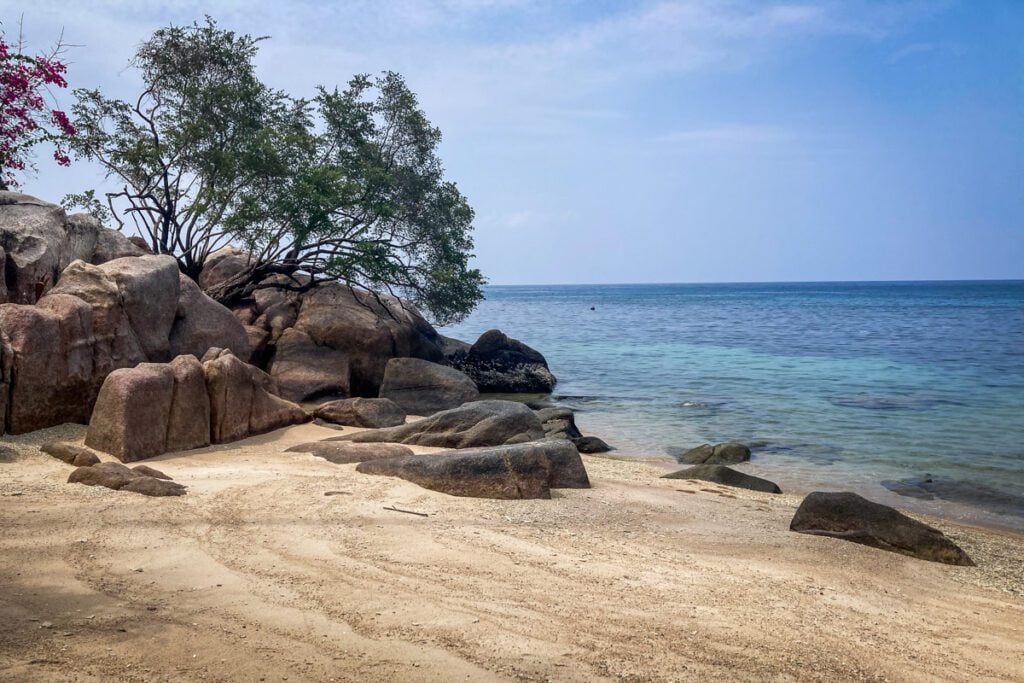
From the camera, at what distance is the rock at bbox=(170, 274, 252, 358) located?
13859 millimetres

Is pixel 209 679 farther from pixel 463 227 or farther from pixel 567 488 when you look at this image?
pixel 463 227

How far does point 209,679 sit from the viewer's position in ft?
12.6

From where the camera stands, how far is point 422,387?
693 inches

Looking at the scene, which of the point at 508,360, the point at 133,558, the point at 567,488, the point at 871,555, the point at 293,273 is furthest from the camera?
the point at 508,360

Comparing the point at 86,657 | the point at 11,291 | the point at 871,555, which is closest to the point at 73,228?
the point at 11,291

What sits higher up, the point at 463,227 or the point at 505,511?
the point at 463,227

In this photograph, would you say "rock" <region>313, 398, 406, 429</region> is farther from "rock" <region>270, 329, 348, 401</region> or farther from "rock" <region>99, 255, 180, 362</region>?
"rock" <region>270, 329, 348, 401</region>

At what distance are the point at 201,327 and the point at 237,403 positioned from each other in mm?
3707

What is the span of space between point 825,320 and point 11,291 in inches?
2249

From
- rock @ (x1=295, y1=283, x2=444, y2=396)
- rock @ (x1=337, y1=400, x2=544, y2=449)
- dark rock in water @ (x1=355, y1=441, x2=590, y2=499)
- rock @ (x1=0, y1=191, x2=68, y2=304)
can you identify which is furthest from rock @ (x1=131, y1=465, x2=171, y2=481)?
rock @ (x1=295, y1=283, x2=444, y2=396)

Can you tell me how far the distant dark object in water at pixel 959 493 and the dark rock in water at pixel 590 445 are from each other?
4.71 metres

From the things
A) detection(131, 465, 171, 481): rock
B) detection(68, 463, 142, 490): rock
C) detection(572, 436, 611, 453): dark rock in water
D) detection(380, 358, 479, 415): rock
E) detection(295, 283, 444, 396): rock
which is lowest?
detection(572, 436, 611, 453): dark rock in water

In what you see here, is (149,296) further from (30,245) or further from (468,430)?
(468,430)

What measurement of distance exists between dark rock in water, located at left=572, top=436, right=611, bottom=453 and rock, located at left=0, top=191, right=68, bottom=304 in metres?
9.20
